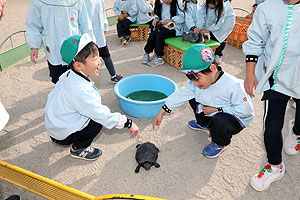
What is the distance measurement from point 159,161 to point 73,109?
31.3 inches

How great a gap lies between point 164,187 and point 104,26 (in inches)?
74.4

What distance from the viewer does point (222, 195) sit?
1806 millimetres

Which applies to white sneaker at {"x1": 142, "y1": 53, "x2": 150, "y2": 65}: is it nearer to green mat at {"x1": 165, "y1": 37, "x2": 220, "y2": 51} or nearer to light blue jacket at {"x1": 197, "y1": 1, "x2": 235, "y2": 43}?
green mat at {"x1": 165, "y1": 37, "x2": 220, "y2": 51}

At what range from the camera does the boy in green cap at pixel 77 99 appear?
171cm

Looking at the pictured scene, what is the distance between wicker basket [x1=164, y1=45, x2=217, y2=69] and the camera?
343cm

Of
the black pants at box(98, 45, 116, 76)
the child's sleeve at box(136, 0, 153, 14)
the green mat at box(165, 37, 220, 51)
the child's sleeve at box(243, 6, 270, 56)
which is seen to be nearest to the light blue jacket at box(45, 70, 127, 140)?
the child's sleeve at box(243, 6, 270, 56)

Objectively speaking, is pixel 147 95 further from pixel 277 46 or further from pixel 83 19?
pixel 277 46

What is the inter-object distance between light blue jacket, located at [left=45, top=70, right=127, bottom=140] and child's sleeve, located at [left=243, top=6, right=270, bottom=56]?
3.15 feet

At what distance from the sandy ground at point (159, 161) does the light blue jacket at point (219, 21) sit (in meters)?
1.19

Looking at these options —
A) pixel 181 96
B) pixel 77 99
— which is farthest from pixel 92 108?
pixel 181 96

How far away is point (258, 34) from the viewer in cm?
153

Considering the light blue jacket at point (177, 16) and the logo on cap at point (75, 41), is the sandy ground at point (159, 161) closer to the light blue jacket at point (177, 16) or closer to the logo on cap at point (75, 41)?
the logo on cap at point (75, 41)

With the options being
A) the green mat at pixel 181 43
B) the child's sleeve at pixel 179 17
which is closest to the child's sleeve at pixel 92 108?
the green mat at pixel 181 43

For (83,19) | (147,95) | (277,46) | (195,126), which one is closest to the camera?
(277,46)
